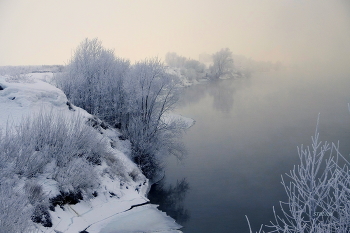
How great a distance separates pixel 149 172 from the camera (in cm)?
1842

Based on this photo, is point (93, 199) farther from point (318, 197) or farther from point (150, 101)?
point (150, 101)

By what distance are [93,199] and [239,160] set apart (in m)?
11.2

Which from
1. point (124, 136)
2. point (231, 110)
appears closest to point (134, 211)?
point (124, 136)

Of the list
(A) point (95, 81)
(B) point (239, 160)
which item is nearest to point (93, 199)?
(B) point (239, 160)

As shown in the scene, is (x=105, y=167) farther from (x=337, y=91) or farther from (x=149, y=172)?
(x=337, y=91)

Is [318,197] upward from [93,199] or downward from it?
upward

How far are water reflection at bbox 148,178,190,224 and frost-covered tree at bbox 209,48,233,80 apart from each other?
68363mm

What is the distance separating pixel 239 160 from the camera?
64.9ft

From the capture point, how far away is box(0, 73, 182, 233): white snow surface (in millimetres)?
9961

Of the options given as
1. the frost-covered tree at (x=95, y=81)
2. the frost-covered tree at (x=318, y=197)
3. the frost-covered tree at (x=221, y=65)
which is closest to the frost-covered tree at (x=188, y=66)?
the frost-covered tree at (x=221, y=65)

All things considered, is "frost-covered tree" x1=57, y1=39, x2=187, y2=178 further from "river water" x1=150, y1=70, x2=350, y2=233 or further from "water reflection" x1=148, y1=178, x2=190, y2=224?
"river water" x1=150, y1=70, x2=350, y2=233

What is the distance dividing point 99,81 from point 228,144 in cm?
1166

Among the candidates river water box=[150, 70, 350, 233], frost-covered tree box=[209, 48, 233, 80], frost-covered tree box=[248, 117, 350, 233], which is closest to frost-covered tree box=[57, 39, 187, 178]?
river water box=[150, 70, 350, 233]

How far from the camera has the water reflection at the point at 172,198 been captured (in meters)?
13.9
